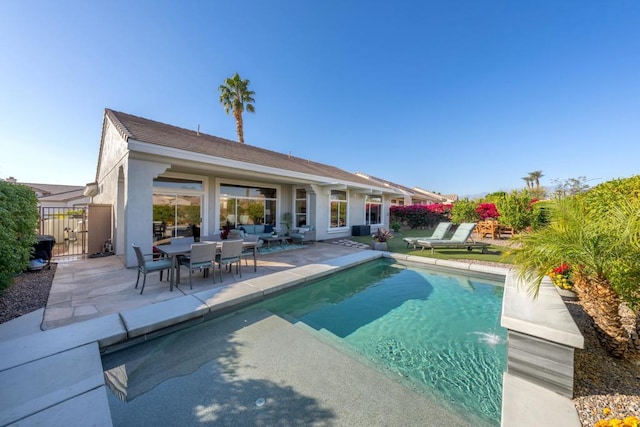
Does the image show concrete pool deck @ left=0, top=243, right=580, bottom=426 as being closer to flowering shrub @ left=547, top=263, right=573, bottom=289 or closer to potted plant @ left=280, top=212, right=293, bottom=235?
flowering shrub @ left=547, top=263, right=573, bottom=289

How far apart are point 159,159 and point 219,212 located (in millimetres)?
4196

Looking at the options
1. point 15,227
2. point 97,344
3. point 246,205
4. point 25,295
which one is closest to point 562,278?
point 97,344

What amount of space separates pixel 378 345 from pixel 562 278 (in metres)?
4.63

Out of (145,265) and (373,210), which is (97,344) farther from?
(373,210)

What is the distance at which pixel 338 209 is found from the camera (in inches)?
575

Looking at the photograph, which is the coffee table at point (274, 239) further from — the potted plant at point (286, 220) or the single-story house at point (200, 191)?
the single-story house at point (200, 191)

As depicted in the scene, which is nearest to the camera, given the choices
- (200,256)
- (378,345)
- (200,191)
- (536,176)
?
(378,345)

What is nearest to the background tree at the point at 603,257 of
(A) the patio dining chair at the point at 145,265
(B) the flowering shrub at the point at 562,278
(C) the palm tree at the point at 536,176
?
(B) the flowering shrub at the point at 562,278

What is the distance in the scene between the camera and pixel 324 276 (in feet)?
22.3

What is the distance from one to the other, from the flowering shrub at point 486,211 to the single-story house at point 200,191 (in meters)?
6.27

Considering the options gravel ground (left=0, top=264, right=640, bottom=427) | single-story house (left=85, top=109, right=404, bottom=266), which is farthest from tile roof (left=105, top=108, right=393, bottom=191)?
gravel ground (left=0, top=264, right=640, bottom=427)

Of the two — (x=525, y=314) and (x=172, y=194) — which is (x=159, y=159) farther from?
(x=525, y=314)

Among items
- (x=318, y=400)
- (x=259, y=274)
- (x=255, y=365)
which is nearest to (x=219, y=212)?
(x=259, y=274)

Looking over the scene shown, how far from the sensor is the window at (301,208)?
45.1 ft
